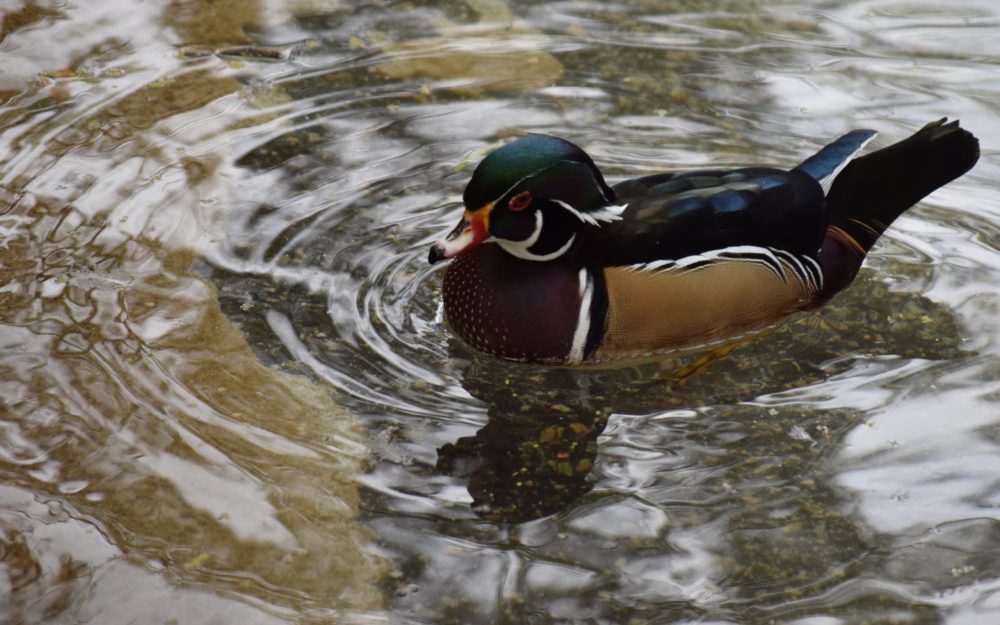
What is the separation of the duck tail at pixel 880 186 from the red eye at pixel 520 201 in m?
1.29

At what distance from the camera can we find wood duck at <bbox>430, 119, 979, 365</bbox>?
4.29 m

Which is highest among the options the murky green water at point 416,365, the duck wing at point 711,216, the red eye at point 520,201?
the red eye at point 520,201

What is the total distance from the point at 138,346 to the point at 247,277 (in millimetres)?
649

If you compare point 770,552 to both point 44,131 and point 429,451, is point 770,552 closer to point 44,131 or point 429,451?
point 429,451

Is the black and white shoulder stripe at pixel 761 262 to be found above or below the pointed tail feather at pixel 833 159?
below

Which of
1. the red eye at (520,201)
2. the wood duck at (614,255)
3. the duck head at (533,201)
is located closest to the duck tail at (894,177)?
the wood duck at (614,255)

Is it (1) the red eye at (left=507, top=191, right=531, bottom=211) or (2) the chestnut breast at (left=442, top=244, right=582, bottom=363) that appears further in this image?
(2) the chestnut breast at (left=442, top=244, right=582, bottom=363)

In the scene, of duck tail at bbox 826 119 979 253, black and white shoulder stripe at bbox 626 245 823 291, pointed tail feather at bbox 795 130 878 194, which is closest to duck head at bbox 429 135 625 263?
black and white shoulder stripe at bbox 626 245 823 291

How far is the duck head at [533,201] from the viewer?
13.8 ft

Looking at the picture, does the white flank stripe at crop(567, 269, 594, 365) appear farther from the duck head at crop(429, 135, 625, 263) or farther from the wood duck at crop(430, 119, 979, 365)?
the duck head at crop(429, 135, 625, 263)

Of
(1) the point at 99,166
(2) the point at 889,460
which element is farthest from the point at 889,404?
(1) the point at 99,166

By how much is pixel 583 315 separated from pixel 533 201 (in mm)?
469

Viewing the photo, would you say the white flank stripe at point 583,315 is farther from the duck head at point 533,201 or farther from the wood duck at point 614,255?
the duck head at point 533,201

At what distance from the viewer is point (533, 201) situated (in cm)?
432
